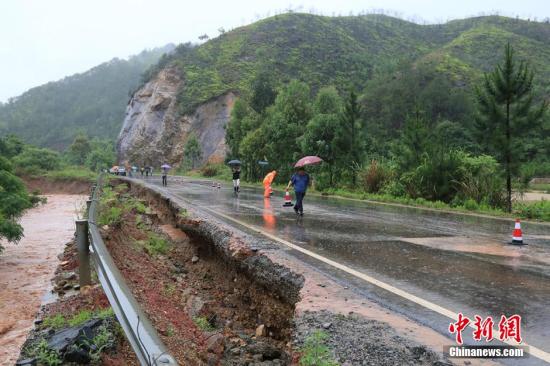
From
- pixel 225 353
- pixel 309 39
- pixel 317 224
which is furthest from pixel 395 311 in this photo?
pixel 309 39

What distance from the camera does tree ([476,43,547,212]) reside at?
15172 millimetres

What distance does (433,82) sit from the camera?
5428 centimetres

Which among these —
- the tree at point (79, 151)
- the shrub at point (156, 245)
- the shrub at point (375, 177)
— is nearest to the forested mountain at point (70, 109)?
the tree at point (79, 151)

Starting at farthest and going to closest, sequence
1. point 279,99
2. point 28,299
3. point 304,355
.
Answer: point 279,99
point 28,299
point 304,355

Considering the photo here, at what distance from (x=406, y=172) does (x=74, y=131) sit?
129m

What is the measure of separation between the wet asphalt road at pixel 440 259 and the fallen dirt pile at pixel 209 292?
0.84 metres

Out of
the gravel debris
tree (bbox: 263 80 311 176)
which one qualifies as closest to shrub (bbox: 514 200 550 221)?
the gravel debris

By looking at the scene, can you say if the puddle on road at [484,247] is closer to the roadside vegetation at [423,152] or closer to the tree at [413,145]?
the roadside vegetation at [423,152]

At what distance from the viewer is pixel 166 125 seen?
77.5m

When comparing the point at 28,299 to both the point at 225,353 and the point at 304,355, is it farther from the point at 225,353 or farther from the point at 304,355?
the point at 304,355

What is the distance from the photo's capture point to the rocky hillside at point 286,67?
66.3 metres

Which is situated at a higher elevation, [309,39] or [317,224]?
[309,39]

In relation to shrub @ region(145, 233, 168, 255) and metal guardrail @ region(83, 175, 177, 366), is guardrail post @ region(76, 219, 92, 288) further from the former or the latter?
shrub @ region(145, 233, 168, 255)

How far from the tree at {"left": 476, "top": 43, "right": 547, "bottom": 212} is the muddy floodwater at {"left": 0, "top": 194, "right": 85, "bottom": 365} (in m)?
13.1
